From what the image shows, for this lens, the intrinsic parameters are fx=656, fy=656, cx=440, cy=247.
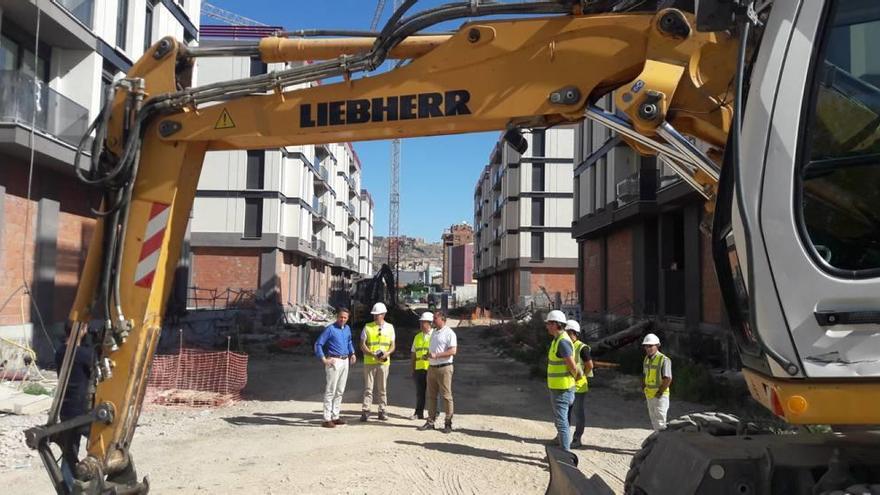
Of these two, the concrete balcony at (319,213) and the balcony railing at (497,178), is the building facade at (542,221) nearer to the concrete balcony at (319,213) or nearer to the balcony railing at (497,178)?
the balcony railing at (497,178)

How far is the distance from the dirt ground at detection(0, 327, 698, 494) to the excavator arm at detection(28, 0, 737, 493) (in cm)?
348

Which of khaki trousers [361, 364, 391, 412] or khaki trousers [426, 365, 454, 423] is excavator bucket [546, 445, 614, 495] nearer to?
khaki trousers [426, 365, 454, 423]

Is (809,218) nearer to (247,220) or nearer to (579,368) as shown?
(579,368)

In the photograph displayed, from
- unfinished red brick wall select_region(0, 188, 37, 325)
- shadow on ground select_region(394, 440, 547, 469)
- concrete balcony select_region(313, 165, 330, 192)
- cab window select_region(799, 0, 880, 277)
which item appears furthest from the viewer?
concrete balcony select_region(313, 165, 330, 192)

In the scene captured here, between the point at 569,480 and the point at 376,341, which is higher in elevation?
the point at 376,341

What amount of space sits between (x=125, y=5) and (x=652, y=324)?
66.1 ft

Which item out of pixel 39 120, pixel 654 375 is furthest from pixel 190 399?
pixel 39 120

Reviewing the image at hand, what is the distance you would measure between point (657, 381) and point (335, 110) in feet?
20.7

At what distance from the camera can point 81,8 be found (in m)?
17.9

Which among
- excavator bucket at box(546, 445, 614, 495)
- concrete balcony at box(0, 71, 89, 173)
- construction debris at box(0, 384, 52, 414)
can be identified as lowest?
construction debris at box(0, 384, 52, 414)

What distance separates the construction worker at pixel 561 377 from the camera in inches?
328

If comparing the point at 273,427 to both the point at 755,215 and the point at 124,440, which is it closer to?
the point at 124,440

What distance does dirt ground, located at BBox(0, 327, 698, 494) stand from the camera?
751cm

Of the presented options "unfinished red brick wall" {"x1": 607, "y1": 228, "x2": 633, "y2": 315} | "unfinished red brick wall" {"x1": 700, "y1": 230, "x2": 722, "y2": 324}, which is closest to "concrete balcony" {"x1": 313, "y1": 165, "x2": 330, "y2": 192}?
"unfinished red brick wall" {"x1": 607, "y1": 228, "x2": 633, "y2": 315}
